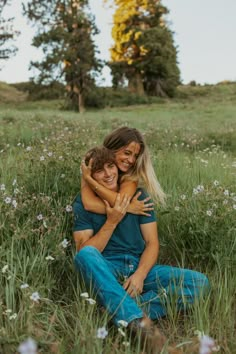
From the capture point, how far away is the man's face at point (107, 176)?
3242 mm

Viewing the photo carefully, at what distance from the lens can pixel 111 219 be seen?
10.0 feet

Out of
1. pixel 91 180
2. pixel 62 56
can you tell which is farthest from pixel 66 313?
pixel 62 56

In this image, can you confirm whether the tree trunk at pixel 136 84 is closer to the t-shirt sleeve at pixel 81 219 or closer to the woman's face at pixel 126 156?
the woman's face at pixel 126 156

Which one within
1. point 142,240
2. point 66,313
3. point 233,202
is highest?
point 233,202

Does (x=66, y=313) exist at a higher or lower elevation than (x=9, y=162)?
lower

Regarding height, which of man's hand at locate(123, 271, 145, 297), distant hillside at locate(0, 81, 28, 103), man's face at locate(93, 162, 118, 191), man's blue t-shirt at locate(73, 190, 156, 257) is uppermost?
distant hillside at locate(0, 81, 28, 103)

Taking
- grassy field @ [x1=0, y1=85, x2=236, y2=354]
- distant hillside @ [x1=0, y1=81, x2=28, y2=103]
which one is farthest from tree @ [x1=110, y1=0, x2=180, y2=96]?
grassy field @ [x1=0, y1=85, x2=236, y2=354]

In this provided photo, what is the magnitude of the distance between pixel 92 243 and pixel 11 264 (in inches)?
24.0

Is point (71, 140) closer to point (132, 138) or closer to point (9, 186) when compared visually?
point (9, 186)

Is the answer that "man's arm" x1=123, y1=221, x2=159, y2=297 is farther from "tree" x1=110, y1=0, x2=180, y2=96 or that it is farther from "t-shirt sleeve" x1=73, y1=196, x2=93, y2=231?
"tree" x1=110, y1=0, x2=180, y2=96

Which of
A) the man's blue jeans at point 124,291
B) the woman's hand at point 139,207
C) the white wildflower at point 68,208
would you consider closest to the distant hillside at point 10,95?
the white wildflower at point 68,208

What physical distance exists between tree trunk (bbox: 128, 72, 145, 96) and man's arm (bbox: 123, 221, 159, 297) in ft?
121

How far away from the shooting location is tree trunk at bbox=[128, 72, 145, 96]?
39.5m

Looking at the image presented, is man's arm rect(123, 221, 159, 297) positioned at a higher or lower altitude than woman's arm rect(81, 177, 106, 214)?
lower
